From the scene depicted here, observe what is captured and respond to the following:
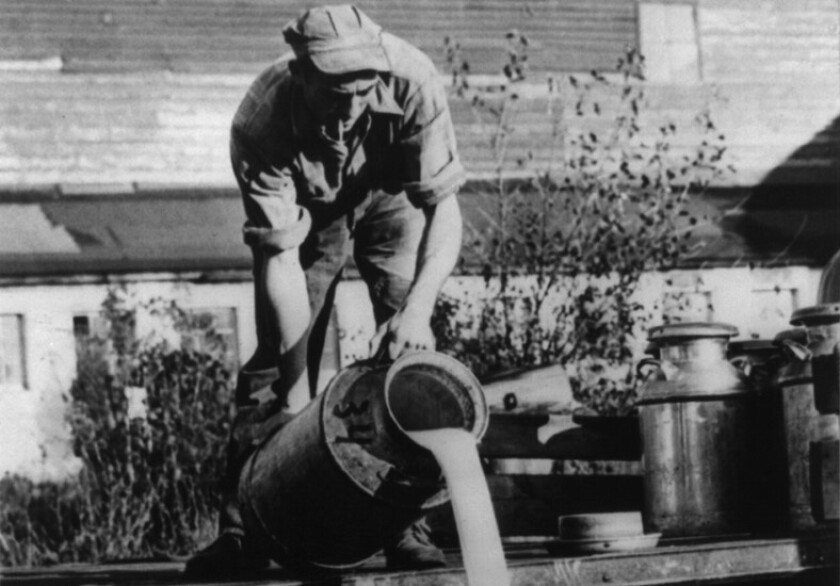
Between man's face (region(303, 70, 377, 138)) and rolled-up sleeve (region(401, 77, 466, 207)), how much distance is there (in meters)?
0.18

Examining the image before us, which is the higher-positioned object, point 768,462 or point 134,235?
point 134,235

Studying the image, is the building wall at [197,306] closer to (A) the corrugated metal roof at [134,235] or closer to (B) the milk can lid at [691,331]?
(A) the corrugated metal roof at [134,235]

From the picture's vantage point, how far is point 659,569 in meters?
3.30

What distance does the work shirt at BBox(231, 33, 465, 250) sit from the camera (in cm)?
360

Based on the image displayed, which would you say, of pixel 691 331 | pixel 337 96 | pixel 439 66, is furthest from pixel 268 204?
pixel 439 66

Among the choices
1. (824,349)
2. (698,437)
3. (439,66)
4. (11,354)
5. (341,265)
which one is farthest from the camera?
(439,66)

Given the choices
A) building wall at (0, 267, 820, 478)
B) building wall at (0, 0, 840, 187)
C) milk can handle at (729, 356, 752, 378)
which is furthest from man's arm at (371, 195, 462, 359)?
building wall at (0, 0, 840, 187)

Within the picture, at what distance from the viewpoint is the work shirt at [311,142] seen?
11.8ft

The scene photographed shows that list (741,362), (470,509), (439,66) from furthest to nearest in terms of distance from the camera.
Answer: (439,66) < (741,362) < (470,509)

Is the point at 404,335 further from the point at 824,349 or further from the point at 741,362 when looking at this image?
the point at 741,362

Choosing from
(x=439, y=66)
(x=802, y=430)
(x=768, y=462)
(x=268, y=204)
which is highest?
(x=439, y=66)

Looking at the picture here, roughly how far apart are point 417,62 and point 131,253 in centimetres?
781

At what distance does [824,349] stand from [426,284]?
1075 mm

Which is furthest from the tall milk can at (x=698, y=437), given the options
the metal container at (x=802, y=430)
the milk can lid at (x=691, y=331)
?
the metal container at (x=802, y=430)
